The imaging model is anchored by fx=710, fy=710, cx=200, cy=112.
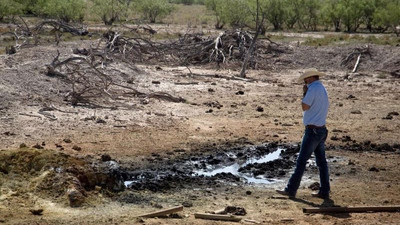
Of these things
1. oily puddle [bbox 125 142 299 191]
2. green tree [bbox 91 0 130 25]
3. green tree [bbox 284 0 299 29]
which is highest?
green tree [bbox 284 0 299 29]

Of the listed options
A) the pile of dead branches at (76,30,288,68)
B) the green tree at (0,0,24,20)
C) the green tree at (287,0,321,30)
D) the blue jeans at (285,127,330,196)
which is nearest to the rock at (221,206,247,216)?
the blue jeans at (285,127,330,196)

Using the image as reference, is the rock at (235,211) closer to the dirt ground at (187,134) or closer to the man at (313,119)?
the dirt ground at (187,134)

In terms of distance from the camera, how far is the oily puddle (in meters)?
9.42

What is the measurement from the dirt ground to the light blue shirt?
3.25 ft

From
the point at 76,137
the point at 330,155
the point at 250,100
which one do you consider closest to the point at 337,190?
the point at 330,155

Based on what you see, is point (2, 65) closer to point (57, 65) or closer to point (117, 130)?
point (57, 65)

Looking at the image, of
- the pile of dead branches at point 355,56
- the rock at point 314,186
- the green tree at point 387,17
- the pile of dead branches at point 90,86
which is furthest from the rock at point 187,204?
the green tree at point 387,17

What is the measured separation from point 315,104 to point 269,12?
1143 inches

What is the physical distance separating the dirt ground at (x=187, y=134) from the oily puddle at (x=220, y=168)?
26cm

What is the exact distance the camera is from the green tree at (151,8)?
134ft

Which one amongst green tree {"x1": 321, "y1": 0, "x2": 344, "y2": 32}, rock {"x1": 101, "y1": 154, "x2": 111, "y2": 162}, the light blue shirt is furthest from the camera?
green tree {"x1": 321, "y1": 0, "x2": 344, "y2": 32}

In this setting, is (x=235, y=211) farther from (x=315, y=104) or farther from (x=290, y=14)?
(x=290, y=14)

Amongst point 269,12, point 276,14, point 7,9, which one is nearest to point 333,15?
point 276,14

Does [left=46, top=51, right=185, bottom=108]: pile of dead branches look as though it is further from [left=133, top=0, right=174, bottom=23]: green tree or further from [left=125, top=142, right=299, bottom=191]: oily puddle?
[left=133, top=0, right=174, bottom=23]: green tree
